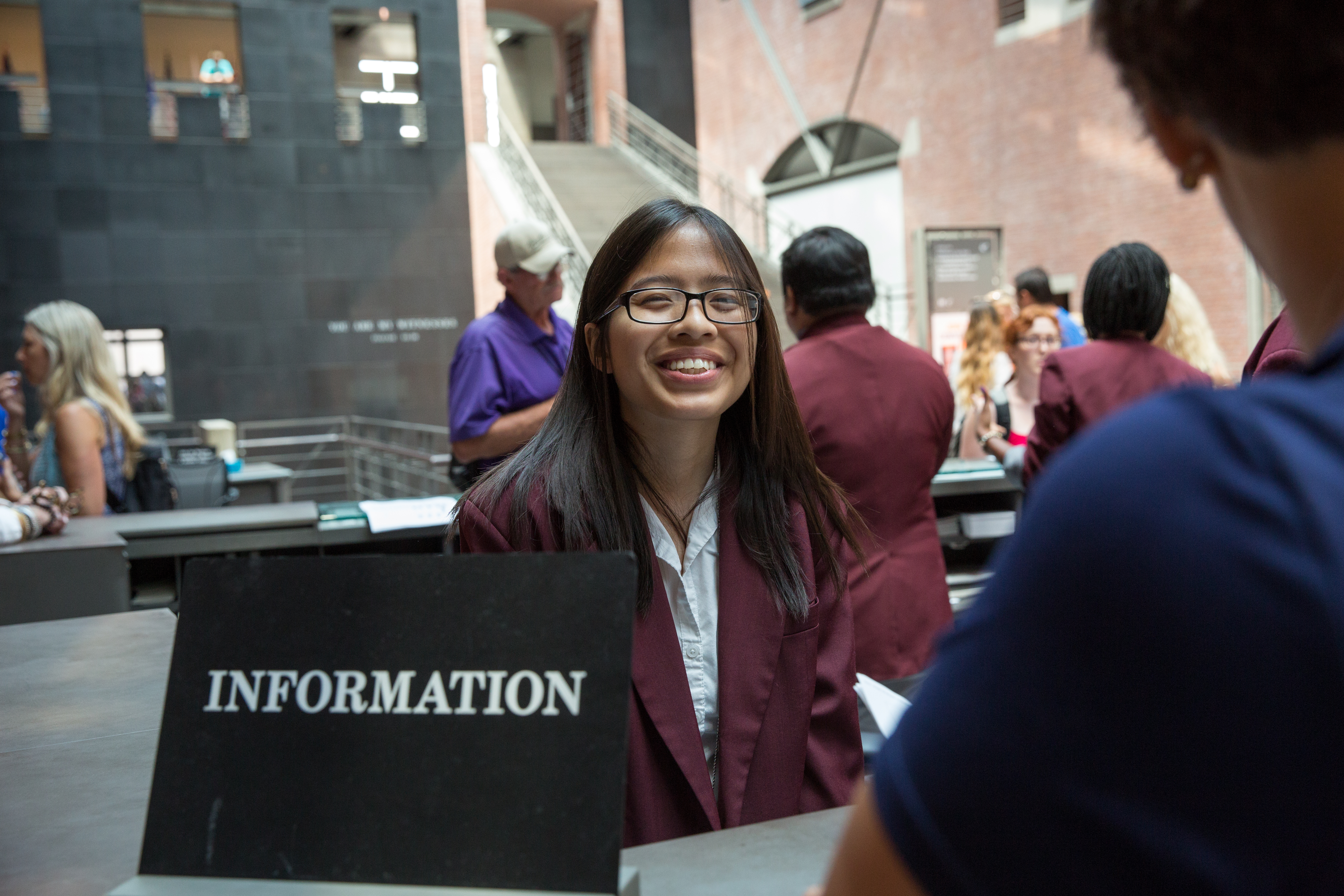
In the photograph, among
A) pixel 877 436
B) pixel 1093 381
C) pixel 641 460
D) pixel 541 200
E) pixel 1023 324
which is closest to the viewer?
pixel 641 460

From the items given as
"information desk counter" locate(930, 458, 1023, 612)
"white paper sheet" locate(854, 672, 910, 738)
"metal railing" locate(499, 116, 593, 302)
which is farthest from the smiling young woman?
"metal railing" locate(499, 116, 593, 302)

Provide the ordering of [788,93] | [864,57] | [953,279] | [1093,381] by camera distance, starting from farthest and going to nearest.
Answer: [788,93] → [864,57] → [953,279] → [1093,381]

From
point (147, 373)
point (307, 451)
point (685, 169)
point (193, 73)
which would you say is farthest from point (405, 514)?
point (685, 169)

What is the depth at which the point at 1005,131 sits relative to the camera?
44.3 feet

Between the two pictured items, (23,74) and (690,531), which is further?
(23,74)

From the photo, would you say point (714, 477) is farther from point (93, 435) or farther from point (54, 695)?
point (93, 435)

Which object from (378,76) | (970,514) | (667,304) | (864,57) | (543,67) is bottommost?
(970,514)

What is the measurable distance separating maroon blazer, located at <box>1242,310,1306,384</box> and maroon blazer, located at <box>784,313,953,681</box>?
4.34 ft

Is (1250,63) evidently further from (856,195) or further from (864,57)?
(856,195)

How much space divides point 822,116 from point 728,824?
15.9 metres

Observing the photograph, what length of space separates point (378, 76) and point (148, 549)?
1144 cm

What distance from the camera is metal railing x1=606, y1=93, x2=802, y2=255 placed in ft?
55.9

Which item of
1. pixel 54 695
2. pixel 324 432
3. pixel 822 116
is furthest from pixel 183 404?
pixel 54 695

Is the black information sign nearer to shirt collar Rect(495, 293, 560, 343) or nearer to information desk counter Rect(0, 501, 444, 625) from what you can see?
information desk counter Rect(0, 501, 444, 625)
